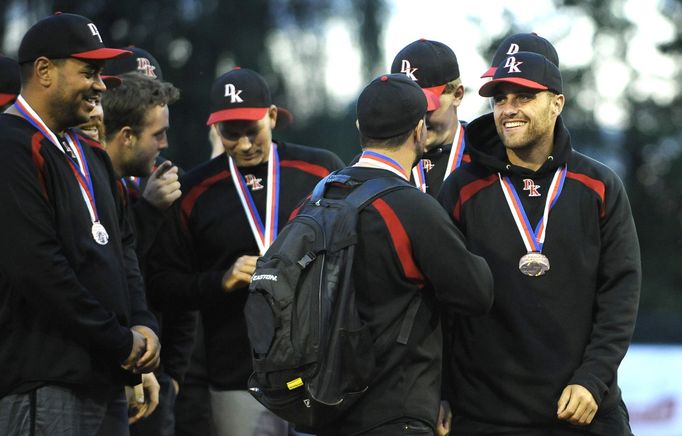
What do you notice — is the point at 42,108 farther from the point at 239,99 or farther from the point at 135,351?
Answer: the point at 239,99

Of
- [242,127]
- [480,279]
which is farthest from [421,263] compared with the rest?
[242,127]

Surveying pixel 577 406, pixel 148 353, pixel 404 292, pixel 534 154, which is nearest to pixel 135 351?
pixel 148 353

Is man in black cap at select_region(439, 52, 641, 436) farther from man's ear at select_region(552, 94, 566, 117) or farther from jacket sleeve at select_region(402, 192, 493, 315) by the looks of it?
jacket sleeve at select_region(402, 192, 493, 315)

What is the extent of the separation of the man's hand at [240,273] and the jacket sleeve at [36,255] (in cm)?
127

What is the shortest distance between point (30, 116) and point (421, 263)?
70.4 inches

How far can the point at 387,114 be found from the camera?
5.14 m

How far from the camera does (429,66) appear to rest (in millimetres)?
6613

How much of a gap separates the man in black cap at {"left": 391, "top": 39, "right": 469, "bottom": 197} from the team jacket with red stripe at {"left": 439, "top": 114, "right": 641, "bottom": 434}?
2.37ft

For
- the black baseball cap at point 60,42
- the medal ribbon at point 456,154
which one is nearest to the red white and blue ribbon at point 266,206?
the medal ribbon at point 456,154

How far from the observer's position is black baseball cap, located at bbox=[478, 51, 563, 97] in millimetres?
5766

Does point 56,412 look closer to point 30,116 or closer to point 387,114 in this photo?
point 30,116

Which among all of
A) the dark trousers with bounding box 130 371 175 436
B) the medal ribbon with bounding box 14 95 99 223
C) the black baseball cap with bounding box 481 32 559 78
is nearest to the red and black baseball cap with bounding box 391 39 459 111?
the black baseball cap with bounding box 481 32 559 78

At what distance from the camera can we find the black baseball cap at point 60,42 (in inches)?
213

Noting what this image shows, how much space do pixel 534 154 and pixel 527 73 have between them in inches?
14.8
